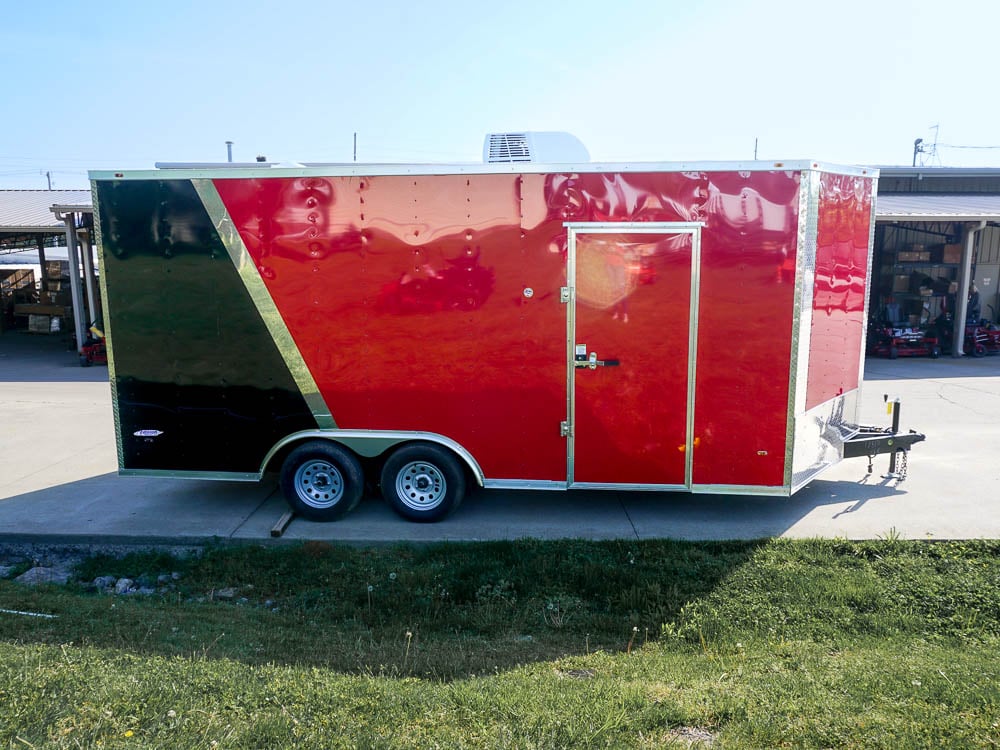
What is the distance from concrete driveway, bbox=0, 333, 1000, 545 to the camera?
21.6ft

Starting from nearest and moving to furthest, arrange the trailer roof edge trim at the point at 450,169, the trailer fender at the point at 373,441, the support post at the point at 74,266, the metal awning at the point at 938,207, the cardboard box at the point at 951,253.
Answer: the trailer roof edge trim at the point at 450,169 < the trailer fender at the point at 373,441 < the metal awning at the point at 938,207 < the support post at the point at 74,266 < the cardboard box at the point at 951,253

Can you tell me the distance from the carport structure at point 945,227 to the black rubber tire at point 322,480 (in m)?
14.7

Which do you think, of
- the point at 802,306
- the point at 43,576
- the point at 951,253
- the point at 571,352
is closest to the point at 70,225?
the point at 43,576

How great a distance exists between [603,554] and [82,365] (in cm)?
1570

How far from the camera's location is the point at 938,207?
19406 mm

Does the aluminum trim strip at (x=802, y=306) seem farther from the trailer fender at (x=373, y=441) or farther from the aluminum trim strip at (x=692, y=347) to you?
the trailer fender at (x=373, y=441)

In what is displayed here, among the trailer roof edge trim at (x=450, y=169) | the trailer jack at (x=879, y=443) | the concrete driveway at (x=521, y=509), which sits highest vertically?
the trailer roof edge trim at (x=450, y=169)

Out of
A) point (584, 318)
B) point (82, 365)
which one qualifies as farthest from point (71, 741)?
point (82, 365)

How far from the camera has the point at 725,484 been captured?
21.4ft

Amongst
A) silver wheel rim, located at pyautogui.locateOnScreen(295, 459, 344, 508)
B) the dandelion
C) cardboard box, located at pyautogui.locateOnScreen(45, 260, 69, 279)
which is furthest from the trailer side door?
cardboard box, located at pyautogui.locateOnScreen(45, 260, 69, 279)

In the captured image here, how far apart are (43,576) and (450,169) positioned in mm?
4612

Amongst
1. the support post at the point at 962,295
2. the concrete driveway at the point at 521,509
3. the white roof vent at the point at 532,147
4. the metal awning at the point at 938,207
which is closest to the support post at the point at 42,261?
the concrete driveway at the point at 521,509

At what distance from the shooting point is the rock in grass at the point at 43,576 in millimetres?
5895

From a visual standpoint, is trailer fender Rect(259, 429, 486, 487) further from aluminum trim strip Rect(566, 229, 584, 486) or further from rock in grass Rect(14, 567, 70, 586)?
rock in grass Rect(14, 567, 70, 586)
